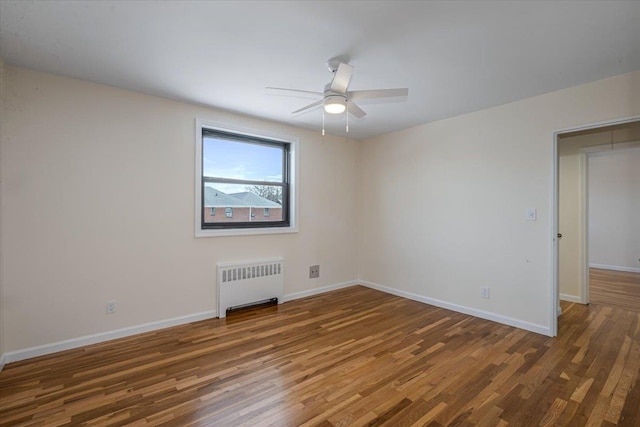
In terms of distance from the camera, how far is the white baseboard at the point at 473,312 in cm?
308

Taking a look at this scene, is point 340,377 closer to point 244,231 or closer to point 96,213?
point 244,231

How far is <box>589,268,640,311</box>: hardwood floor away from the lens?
13.0 feet

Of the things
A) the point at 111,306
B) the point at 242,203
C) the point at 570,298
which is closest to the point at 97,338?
the point at 111,306

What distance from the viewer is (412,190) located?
4.27m

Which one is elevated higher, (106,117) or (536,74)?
(536,74)

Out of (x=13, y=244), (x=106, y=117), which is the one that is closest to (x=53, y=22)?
(x=106, y=117)

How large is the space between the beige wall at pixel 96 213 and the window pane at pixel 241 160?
0.28 m

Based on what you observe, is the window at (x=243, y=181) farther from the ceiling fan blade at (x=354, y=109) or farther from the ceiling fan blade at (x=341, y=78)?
the ceiling fan blade at (x=341, y=78)

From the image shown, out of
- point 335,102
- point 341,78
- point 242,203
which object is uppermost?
point 341,78

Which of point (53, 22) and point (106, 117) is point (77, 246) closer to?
point (106, 117)

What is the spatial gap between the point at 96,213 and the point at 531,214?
4.46 meters

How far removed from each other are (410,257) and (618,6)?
3.24 meters

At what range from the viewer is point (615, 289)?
15.2ft

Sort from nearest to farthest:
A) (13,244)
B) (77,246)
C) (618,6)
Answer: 1. (618,6)
2. (13,244)
3. (77,246)
